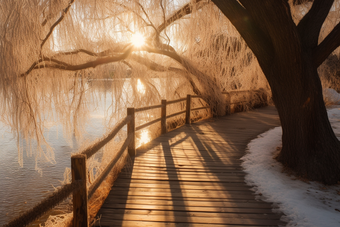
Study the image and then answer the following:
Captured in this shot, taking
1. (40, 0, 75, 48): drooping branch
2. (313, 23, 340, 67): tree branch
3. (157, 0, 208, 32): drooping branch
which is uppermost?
(157, 0, 208, 32): drooping branch

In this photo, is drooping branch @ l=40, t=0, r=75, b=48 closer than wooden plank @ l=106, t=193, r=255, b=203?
No

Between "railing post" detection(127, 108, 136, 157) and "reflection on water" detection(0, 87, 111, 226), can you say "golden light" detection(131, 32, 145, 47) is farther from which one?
"railing post" detection(127, 108, 136, 157)

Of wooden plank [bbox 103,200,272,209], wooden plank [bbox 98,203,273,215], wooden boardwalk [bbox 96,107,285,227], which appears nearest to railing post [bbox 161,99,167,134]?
wooden boardwalk [bbox 96,107,285,227]

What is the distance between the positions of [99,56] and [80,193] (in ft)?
18.9

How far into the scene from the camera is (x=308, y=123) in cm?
404

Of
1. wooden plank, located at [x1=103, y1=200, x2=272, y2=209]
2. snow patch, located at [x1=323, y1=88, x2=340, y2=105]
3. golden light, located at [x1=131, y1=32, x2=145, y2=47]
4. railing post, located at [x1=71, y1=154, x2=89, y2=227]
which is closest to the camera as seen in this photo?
railing post, located at [x1=71, y1=154, x2=89, y2=227]

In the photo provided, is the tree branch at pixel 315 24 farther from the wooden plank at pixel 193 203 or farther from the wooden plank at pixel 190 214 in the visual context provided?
the wooden plank at pixel 190 214

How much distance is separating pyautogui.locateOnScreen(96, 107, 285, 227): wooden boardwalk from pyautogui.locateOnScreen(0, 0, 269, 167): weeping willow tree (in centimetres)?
252

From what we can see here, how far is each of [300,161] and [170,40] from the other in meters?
5.83

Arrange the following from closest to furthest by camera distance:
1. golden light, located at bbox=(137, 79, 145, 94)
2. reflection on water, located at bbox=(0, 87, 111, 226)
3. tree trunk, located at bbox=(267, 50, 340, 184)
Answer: tree trunk, located at bbox=(267, 50, 340, 184) < reflection on water, located at bbox=(0, 87, 111, 226) < golden light, located at bbox=(137, 79, 145, 94)

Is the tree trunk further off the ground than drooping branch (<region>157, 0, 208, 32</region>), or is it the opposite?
drooping branch (<region>157, 0, 208, 32</region>)

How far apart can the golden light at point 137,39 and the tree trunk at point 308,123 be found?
4.63 m

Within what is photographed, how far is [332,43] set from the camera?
4039mm

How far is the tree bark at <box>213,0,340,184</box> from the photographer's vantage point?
3.91 meters
